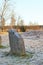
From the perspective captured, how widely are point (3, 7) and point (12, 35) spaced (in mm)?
20552

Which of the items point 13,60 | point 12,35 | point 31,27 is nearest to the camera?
point 13,60

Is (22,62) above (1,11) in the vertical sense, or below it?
below

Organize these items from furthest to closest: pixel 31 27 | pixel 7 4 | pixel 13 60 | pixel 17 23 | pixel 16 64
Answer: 1. pixel 17 23
2. pixel 31 27
3. pixel 7 4
4. pixel 13 60
5. pixel 16 64

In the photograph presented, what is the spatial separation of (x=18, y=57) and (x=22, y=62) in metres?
0.68

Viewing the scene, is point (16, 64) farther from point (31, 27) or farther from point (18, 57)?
point (31, 27)

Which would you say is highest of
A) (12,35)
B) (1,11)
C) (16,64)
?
(1,11)

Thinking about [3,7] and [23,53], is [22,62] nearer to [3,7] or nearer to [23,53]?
[23,53]

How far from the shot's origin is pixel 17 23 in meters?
36.9

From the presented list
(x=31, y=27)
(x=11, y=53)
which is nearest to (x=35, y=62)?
(x=11, y=53)

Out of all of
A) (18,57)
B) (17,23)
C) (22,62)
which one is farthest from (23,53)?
(17,23)

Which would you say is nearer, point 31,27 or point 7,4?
point 7,4

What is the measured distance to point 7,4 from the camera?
2700cm

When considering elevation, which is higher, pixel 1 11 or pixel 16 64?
pixel 1 11

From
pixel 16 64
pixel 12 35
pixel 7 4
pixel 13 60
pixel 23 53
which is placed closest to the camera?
pixel 16 64
